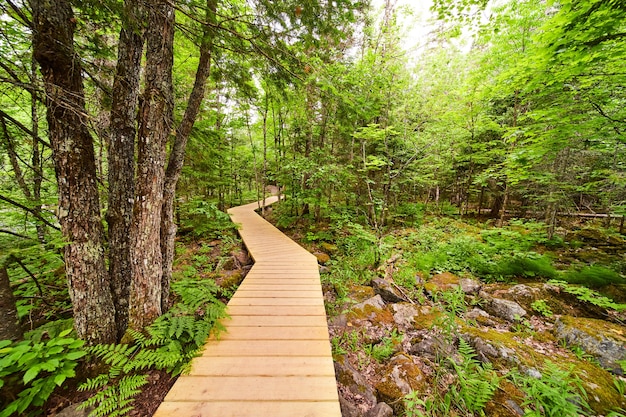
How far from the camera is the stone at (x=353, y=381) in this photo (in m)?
2.83

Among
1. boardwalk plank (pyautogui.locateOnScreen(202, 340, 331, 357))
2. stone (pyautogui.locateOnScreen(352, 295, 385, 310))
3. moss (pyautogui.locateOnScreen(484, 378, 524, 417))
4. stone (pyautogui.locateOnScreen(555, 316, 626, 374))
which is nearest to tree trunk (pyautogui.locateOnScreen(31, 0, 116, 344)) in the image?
boardwalk plank (pyautogui.locateOnScreen(202, 340, 331, 357))

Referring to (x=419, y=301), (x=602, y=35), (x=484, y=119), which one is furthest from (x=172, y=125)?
(x=484, y=119)

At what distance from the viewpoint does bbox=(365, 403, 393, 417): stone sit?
2536 mm

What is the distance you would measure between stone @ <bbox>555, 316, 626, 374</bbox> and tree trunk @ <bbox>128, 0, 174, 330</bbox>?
6.48m

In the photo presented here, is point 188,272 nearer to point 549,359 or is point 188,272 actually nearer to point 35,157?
point 35,157

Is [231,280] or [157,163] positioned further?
[231,280]

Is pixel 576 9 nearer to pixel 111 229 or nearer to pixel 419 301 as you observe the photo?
pixel 419 301

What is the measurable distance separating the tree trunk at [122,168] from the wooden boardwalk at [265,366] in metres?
1.50

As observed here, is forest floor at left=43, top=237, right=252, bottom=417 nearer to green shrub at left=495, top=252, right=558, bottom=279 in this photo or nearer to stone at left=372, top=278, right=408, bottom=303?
stone at left=372, top=278, right=408, bottom=303

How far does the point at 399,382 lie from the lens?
298 cm

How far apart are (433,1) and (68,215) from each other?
27.4 ft

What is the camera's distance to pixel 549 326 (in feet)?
13.3

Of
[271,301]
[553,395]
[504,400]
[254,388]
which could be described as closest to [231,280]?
[271,301]

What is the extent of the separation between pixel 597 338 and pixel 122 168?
760cm
